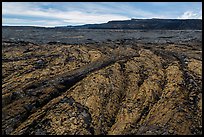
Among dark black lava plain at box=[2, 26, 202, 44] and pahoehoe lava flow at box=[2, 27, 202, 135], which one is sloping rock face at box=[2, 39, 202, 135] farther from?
dark black lava plain at box=[2, 26, 202, 44]

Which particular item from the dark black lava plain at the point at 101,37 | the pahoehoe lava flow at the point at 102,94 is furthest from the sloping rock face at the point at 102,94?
the dark black lava plain at the point at 101,37

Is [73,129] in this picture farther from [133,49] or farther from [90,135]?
[133,49]

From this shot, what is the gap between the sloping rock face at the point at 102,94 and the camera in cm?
802

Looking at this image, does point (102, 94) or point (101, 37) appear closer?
point (102, 94)

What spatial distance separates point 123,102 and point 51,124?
239cm

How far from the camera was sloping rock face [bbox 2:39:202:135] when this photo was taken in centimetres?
802

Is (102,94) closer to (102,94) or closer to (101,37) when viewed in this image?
(102,94)

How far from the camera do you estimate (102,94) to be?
9680 millimetres

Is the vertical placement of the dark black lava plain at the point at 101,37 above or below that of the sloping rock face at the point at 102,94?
above

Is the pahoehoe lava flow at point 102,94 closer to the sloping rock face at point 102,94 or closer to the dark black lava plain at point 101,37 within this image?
the sloping rock face at point 102,94

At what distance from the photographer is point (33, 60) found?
525 inches

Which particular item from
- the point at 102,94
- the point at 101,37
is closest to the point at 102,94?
the point at 102,94

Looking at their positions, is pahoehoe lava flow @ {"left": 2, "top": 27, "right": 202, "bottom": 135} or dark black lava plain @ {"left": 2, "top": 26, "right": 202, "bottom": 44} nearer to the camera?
pahoehoe lava flow @ {"left": 2, "top": 27, "right": 202, "bottom": 135}

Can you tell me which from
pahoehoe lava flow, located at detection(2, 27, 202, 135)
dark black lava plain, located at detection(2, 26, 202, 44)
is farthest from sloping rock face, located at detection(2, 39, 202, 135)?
dark black lava plain, located at detection(2, 26, 202, 44)
